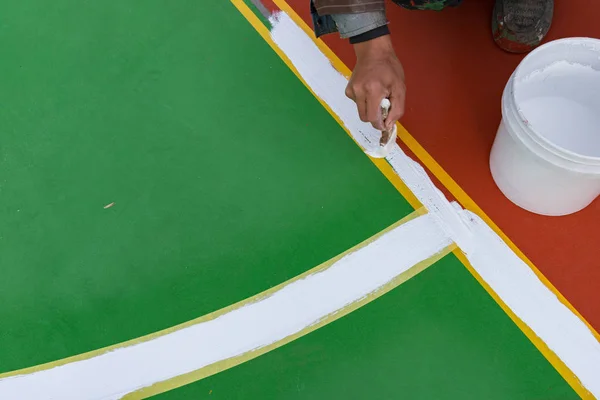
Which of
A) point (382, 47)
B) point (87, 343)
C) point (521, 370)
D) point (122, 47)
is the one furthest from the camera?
point (122, 47)

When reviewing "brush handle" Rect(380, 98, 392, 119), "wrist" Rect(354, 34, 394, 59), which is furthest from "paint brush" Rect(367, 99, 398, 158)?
"wrist" Rect(354, 34, 394, 59)

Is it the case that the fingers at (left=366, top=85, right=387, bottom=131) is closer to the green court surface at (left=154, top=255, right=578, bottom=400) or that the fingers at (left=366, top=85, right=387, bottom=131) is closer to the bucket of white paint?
the bucket of white paint

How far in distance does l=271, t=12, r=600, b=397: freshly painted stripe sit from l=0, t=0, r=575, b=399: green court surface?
0.04 metres

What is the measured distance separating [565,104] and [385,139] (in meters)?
0.47

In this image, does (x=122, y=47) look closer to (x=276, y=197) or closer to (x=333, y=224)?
(x=276, y=197)

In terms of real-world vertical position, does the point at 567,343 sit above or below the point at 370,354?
below

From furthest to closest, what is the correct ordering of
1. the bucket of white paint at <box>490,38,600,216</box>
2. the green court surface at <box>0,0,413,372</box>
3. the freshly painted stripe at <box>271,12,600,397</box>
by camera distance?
the green court surface at <box>0,0,413,372</box> < the freshly painted stripe at <box>271,12,600,397</box> < the bucket of white paint at <box>490,38,600,216</box>

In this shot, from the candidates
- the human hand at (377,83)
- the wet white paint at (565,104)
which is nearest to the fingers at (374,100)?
the human hand at (377,83)

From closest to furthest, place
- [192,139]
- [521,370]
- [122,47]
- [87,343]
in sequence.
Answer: [521,370] → [87,343] → [192,139] → [122,47]

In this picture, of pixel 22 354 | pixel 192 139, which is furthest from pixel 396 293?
pixel 22 354

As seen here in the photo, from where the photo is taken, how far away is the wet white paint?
3.92 ft

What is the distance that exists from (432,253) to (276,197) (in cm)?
44

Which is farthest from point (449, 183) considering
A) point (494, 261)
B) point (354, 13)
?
point (354, 13)

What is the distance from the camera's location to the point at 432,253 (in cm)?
129
